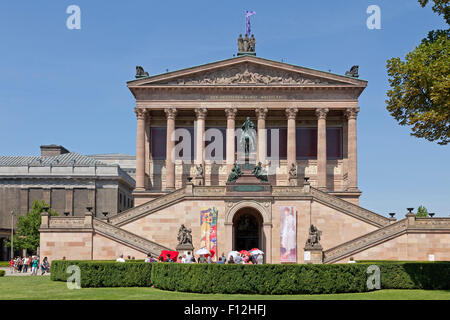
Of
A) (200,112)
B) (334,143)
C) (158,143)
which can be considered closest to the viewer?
(200,112)

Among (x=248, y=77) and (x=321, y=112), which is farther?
(x=248, y=77)

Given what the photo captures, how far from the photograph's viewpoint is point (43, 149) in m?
102

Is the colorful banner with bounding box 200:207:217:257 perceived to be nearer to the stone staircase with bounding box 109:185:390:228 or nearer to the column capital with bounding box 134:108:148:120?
the stone staircase with bounding box 109:185:390:228

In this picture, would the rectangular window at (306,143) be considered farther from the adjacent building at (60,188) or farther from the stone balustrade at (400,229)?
the adjacent building at (60,188)

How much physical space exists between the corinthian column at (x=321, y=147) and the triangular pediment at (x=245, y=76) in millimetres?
3607

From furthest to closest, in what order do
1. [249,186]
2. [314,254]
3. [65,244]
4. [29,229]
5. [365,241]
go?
1. [29,229]
2. [249,186]
3. [65,244]
4. [365,241]
5. [314,254]

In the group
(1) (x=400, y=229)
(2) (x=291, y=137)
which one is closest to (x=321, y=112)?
(2) (x=291, y=137)

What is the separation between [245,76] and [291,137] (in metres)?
8.63

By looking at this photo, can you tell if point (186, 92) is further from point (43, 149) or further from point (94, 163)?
point (43, 149)

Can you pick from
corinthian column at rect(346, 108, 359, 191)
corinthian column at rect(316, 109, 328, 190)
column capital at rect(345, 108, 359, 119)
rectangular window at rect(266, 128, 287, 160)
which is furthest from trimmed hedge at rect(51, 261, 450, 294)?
rectangular window at rect(266, 128, 287, 160)

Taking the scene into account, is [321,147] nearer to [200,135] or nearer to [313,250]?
[200,135]

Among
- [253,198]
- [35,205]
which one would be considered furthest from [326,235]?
[35,205]

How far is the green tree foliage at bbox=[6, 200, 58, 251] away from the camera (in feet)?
250

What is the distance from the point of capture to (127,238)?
152ft
